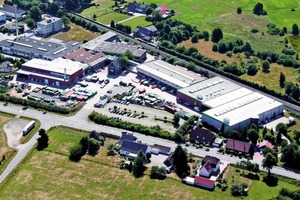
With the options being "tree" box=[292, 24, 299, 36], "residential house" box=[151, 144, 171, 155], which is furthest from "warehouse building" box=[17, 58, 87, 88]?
"tree" box=[292, 24, 299, 36]

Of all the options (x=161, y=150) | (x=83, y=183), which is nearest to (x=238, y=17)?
(x=161, y=150)

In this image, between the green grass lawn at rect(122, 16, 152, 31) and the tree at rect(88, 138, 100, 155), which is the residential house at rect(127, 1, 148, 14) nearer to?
the green grass lawn at rect(122, 16, 152, 31)

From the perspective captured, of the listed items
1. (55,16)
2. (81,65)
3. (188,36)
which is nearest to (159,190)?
(81,65)

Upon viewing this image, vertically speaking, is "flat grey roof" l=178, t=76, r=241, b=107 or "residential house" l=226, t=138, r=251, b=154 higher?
"flat grey roof" l=178, t=76, r=241, b=107

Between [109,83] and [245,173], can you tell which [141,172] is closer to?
[245,173]

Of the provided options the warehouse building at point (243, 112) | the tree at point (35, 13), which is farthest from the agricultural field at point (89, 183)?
the tree at point (35, 13)

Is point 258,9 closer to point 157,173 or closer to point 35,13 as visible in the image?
point 35,13
